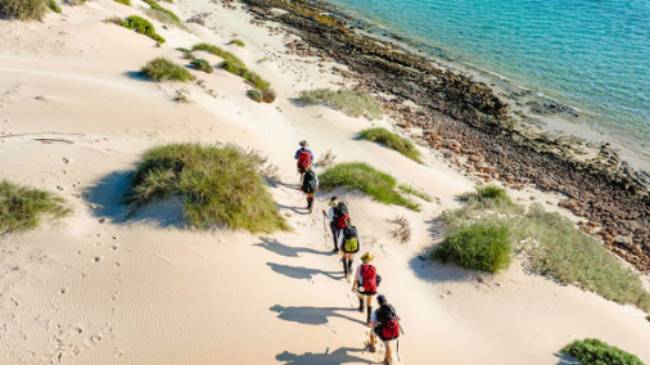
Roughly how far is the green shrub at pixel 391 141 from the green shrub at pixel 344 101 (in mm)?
2481

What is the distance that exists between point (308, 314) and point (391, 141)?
13.0 m

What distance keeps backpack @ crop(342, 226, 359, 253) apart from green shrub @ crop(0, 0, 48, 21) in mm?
19321

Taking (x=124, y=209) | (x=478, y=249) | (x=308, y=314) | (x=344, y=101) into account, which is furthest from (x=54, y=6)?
(x=478, y=249)

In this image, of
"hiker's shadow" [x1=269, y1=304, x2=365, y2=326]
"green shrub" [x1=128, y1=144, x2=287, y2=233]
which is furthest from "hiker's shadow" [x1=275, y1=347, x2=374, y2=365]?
"green shrub" [x1=128, y1=144, x2=287, y2=233]

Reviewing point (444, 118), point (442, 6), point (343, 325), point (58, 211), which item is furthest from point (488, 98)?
point (58, 211)

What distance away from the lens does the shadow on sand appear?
10453 mm

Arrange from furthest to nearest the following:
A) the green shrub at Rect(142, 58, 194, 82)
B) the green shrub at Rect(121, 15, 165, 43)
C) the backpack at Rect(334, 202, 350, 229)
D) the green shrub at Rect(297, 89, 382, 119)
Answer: the green shrub at Rect(121, 15, 165, 43) < the green shrub at Rect(297, 89, 382, 119) < the green shrub at Rect(142, 58, 194, 82) < the backpack at Rect(334, 202, 350, 229)

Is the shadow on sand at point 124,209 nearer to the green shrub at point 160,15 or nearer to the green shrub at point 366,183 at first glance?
the green shrub at point 366,183

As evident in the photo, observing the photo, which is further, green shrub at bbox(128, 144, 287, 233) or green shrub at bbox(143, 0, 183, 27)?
green shrub at bbox(143, 0, 183, 27)

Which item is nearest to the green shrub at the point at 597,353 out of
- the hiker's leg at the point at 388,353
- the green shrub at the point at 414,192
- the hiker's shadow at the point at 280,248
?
the hiker's leg at the point at 388,353

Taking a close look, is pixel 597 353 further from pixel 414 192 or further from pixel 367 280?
pixel 414 192

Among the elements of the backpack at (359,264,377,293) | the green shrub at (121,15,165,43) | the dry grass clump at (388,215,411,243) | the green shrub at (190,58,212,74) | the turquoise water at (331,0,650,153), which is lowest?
the dry grass clump at (388,215,411,243)

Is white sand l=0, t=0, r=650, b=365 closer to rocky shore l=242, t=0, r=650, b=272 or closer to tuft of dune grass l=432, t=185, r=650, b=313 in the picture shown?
tuft of dune grass l=432, t=185, r=650, b=313

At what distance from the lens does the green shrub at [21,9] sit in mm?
20484
